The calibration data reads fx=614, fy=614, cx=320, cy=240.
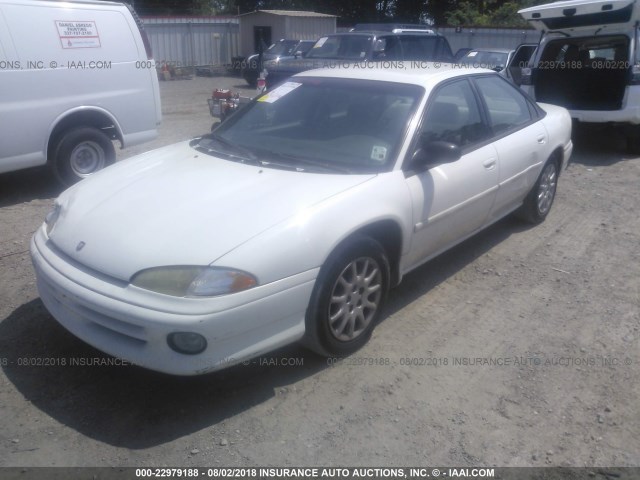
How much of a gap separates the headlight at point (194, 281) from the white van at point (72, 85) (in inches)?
167

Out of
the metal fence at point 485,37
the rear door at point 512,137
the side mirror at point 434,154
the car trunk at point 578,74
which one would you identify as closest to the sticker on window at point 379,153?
the side mirror at point 434,154

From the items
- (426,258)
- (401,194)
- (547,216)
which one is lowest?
(547,216)

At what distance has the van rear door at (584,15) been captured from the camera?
26.3 feet

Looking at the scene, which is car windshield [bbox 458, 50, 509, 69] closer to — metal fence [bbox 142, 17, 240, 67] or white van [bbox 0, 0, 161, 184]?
white van [bbox 0, 0, 161, 184]

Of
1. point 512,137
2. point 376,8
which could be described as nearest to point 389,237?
point 512,137

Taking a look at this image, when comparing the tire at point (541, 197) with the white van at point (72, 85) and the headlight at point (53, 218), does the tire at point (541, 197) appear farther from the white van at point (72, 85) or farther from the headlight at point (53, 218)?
the white van at point (72, 85)

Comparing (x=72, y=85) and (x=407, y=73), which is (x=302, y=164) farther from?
(x=72, y=85)

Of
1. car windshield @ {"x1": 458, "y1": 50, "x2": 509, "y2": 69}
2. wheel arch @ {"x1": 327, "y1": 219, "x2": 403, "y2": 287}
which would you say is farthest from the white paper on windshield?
car windshield @ {"x1": 458, "y1": 50, "x2": 509, "y2": 69}

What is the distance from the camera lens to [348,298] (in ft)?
11.5

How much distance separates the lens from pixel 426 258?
4289mm

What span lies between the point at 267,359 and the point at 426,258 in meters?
1.39

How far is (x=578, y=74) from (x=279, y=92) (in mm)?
7071

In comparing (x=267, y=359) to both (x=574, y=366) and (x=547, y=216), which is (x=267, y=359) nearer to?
(x=574, y=366)

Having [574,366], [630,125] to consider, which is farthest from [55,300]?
[630,125]
